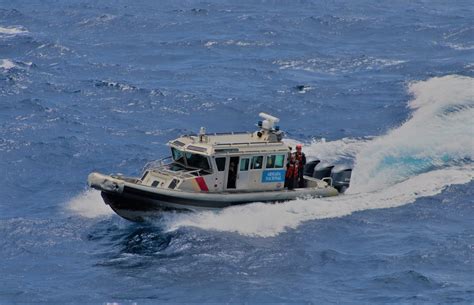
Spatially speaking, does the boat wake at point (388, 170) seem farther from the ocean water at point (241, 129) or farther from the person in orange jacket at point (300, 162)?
the person in orange jacket at point (300, 162)

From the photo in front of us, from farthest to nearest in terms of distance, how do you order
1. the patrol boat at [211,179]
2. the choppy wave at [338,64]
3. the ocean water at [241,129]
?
the choppy wave at [338,64]
the patrol boat at [211,179]
the ocean water at [241,129]

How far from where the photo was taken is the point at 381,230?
1858 inches

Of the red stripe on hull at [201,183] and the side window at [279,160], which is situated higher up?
the side window at [279,160]

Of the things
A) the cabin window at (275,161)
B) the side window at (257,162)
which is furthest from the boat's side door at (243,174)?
the cabin window at (275,161)

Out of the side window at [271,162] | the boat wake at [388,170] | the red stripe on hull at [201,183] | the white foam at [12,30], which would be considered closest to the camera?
the boat wake at [388,170]

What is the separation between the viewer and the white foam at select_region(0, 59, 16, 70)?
75188mm

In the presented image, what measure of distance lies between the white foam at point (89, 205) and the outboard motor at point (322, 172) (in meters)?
9.99

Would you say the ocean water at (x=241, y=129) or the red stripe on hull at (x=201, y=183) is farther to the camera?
the red stripe on hull at (x=201, y=183)

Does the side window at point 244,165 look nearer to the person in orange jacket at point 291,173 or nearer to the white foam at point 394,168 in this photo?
the white foam at point 394,168

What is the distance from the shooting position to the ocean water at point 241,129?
137 feet

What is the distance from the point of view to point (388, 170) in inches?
2190

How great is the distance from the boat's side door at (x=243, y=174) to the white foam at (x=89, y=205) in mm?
5662

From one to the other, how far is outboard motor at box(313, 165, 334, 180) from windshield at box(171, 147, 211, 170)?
664cm

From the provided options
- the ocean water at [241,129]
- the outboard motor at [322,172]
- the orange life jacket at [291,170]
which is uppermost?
the orange life jacket at [291,170]
